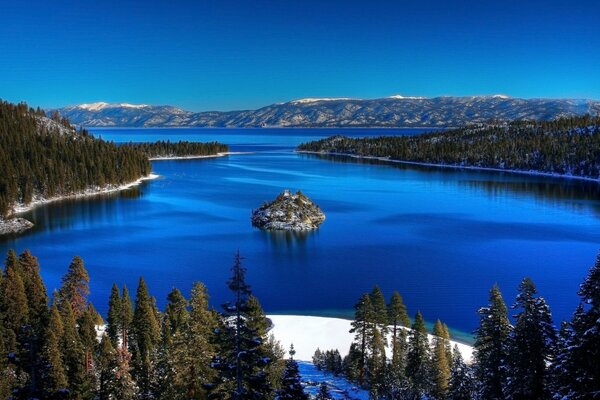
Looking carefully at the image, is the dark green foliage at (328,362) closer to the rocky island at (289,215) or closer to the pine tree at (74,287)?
the pine tree at (74,287)

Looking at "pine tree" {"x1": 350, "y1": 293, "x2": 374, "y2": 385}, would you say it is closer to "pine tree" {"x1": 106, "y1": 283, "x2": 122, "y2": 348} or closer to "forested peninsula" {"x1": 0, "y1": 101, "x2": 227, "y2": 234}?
"pine tree" {"x1": 106, "y1": 283, "x2": 122, "y2": 348}

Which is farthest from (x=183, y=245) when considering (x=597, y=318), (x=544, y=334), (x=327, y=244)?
(x=597, y=318)

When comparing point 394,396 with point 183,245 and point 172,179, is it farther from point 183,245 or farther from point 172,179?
point 172,179

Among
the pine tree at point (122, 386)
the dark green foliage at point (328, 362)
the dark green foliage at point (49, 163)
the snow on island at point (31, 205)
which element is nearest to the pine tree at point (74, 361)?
the pine tree at point (122, 386)

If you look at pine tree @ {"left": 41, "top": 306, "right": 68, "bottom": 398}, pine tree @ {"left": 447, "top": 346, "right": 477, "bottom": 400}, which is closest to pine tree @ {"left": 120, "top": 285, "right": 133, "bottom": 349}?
pine tree @ {"left": 41, "top": 306, "right": 68, "bottom": 398}

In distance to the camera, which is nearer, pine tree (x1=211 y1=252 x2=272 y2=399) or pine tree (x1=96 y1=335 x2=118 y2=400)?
pine tree (x1=211 y1=252 x2=272 y2=399)

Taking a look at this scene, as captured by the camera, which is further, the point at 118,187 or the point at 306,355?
the point at 118,187

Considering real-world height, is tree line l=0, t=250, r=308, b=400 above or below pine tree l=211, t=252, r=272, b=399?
below
